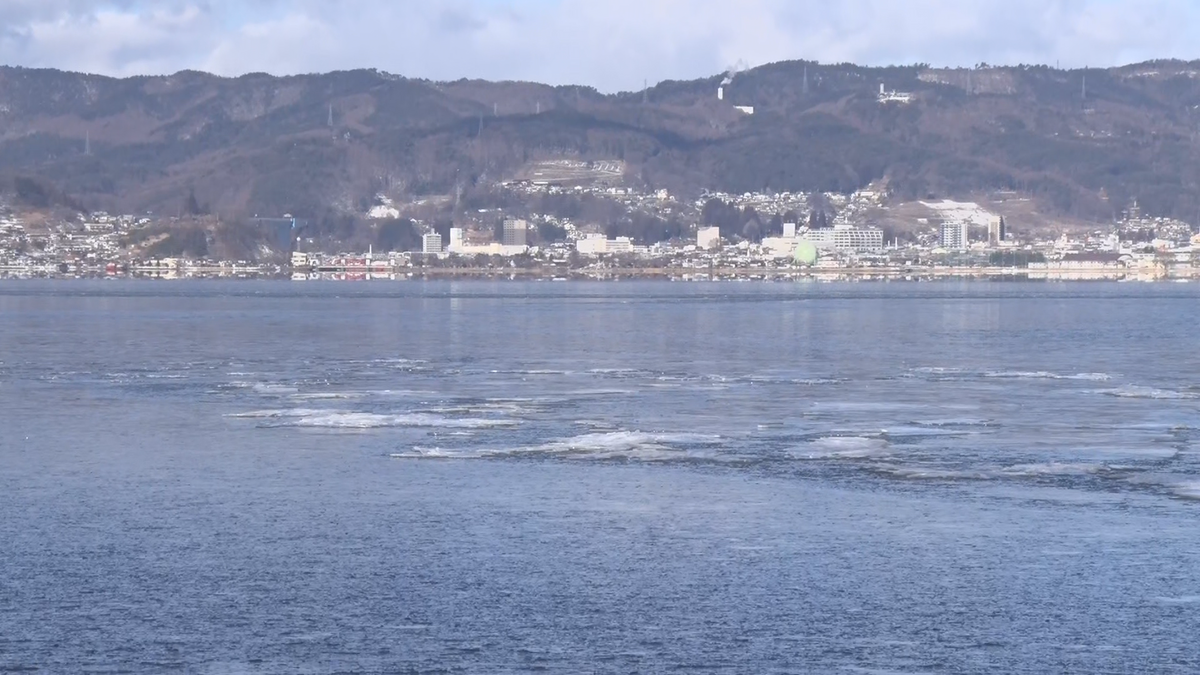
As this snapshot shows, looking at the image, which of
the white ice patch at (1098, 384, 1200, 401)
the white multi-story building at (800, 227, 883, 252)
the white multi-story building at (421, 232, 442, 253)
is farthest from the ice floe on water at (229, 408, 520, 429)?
the white multi-story building at (421, 232, 442, 253)

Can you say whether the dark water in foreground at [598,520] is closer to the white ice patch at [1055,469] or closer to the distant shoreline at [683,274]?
the white ice patch at [1055,469]

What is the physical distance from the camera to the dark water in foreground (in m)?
12.0

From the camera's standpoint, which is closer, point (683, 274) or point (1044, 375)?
point (1044, 375)

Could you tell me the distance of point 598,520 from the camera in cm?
1631

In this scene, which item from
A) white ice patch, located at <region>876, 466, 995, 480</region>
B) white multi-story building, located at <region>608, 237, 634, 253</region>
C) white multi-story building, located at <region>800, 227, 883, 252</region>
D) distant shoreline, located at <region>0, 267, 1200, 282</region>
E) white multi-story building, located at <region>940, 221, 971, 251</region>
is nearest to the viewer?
white ice patch, located at <region>876, 466, 995, 480</region>

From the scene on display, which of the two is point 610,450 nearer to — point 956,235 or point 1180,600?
point 1180,600

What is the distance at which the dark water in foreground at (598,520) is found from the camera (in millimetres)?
12047

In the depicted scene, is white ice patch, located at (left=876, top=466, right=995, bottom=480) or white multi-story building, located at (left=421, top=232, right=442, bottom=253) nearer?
white ice patch, located at (left=876, top=466, right=995, bottom=480)

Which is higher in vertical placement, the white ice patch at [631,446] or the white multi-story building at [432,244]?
the white multi-story building at [432,244]

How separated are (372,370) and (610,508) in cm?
1865

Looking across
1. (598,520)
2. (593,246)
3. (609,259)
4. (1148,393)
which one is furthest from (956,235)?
(598,520)

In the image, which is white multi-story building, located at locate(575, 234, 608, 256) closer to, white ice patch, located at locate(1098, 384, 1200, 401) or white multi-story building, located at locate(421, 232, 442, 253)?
white multi-story building, located at locate(421, 232, 442, 253)

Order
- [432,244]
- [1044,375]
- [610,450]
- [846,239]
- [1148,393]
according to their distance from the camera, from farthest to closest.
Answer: [432,244] < [846,239] < [1044,375] < [1148,393] < [610,450]

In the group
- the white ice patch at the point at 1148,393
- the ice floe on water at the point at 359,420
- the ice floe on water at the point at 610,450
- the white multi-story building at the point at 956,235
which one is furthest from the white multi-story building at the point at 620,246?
the ice floe on water at the point at 610,450
